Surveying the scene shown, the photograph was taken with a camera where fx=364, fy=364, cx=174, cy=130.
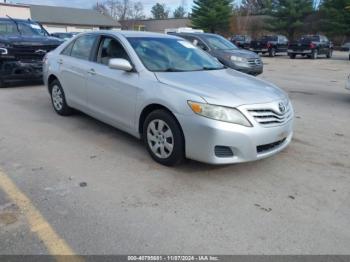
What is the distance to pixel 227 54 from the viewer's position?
11.7 m

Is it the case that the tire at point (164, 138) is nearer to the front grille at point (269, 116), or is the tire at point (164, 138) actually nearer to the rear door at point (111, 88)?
the rear door at point (111, 88)

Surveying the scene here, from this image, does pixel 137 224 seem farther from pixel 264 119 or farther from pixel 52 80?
pixel 52 80

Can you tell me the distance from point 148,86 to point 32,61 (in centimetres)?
639

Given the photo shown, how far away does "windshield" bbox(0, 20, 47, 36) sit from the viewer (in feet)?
34.1

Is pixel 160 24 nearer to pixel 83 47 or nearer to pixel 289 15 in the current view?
pixel 289 15

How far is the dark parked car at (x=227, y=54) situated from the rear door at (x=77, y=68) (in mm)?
6241

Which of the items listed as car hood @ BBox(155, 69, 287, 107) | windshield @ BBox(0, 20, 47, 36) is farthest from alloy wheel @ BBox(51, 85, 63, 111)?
windshield @ BBox(0, 20, 47, 36)

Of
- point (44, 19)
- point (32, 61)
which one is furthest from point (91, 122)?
point (44, 19)

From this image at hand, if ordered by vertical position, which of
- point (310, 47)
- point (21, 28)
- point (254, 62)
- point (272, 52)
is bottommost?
point (272, 52)

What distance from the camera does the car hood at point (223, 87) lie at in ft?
13.2

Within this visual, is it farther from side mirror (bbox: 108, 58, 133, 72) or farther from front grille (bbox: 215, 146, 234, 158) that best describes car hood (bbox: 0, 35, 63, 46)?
front grille (bbox: 215, 146, 234, 158)

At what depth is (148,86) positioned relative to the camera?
4449 mm

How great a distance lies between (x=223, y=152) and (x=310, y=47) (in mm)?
26013

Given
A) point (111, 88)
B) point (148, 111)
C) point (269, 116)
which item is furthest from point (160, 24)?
point (269, 116)
